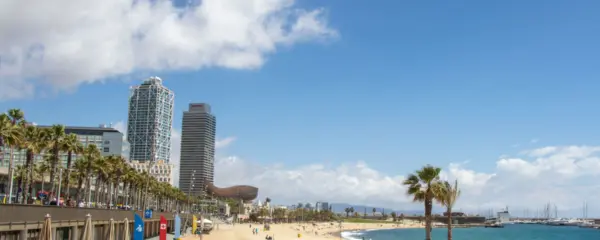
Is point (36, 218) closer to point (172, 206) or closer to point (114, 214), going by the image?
point (114, 214)

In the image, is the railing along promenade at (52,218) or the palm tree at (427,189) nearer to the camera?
the railing along promenade at (52,218)

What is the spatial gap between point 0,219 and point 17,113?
2652 centimetres

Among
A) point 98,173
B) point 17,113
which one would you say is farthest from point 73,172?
point 17,113

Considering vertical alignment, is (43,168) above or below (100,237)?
above

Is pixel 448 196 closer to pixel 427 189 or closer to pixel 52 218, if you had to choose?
pixel 427 189

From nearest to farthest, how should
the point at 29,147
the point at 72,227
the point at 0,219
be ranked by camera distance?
the point at 0,219, the point at 72,227, the point at 29,147

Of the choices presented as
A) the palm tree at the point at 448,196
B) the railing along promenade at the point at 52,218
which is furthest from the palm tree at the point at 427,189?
the railing along promenade at the point at 52,218

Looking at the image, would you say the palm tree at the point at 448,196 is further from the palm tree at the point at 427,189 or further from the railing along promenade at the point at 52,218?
the railing along promenade at the point at 52,218

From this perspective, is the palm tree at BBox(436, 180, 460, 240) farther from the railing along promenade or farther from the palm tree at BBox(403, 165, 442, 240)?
the railing along promenade

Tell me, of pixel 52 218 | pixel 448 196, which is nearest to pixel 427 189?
Result: pixel 448 196

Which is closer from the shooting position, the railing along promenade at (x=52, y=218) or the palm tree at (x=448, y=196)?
the railing along promenade at (x=52, y=218)

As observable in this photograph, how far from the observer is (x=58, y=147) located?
56250 millimetres

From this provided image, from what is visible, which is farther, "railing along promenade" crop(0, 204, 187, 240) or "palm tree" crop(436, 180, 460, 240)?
"palm tree" crop(436, 180, 460, 240)

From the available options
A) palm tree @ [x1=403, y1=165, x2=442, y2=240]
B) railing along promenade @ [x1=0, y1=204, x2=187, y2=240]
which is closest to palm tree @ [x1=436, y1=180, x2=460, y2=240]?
palm tree @ [x1=403, y1=165, x2=442, y2=240]
